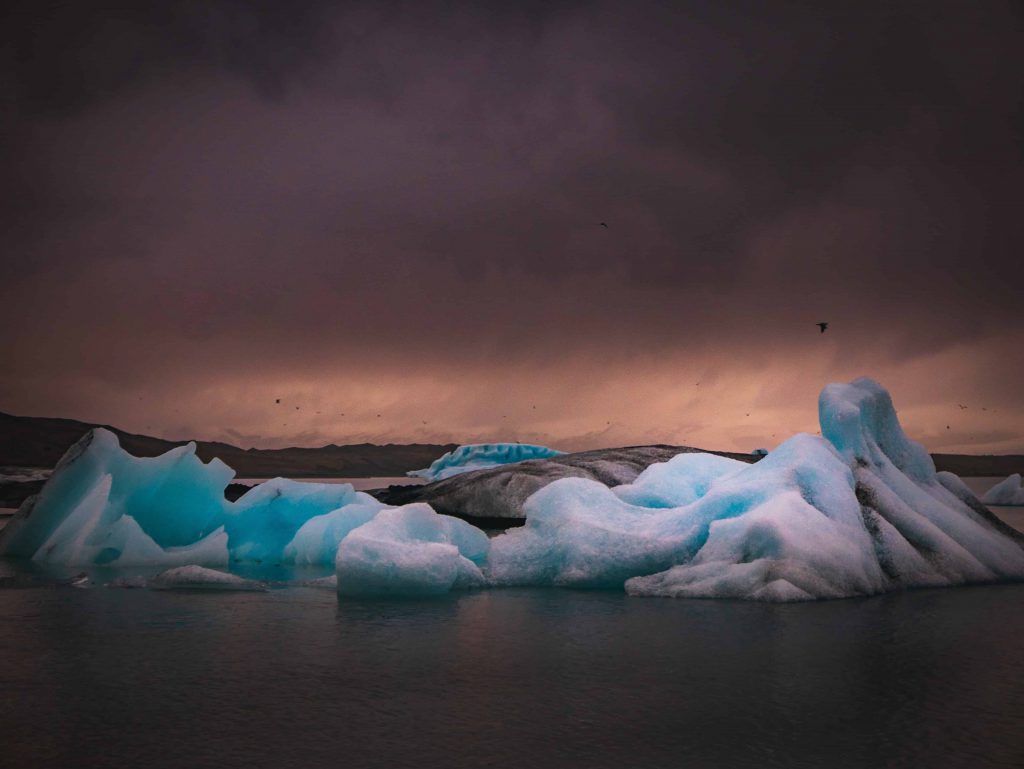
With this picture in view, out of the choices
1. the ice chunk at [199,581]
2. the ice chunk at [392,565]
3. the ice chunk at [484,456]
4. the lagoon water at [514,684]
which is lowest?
the lagoon water at [514,684]

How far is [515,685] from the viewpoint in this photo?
5359 mm

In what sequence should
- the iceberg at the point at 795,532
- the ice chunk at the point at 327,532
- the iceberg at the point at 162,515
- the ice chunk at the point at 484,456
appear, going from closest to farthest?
1. the iceberg at the point at 795,532
2. the iceberg at the point at 162,515
3. the ice chunk at the point at 327,532
4. the ice chunk at the point at 484,456

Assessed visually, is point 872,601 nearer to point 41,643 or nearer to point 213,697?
point 213,697

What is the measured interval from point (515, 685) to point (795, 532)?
4.45m

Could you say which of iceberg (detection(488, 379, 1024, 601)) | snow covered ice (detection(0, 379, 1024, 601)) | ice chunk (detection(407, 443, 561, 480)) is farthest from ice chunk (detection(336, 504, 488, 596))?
ice chunk (detection(407, 443, 561, 480))

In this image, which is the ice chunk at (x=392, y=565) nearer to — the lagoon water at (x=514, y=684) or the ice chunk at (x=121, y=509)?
the lagoon water at (x=514, y=684)

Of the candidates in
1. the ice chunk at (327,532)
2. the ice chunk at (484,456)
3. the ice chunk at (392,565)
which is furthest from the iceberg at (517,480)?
the ice chunk at (484,456)

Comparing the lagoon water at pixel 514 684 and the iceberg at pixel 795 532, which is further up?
the iceberg at pixel 795 532

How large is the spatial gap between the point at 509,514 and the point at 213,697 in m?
15.8

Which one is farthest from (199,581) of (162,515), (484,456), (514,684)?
(484,456)

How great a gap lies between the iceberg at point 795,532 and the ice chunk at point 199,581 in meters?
2.68

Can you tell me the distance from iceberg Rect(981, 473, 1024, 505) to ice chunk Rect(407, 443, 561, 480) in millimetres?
17606

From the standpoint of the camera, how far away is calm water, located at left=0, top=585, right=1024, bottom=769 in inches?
165

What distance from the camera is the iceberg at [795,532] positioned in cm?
891
